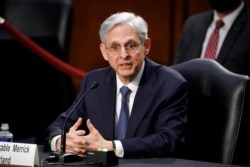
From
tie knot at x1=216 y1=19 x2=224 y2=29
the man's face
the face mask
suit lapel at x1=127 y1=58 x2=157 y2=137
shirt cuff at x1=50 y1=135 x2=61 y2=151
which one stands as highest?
the face mask

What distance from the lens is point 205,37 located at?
14.4ft

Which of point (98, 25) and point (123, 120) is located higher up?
point (98, 25)

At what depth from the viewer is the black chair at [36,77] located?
16.6ft

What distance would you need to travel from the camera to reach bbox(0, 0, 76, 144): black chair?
16.6 feet

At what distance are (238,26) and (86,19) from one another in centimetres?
240

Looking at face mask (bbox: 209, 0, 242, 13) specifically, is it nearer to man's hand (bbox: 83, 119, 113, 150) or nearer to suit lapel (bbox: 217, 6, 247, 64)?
suit lapel (bbox: 217, 6, 247, 64)

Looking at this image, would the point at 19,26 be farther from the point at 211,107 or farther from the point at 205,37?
the point at 211,107

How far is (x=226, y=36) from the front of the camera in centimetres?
424

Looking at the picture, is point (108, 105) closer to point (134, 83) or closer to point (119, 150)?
point (134, 83)

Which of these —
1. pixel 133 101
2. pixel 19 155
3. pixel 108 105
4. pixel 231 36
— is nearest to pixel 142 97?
pixel 133 101

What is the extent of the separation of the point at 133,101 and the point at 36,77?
2309mm

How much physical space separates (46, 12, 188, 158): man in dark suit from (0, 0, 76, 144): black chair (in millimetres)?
2034

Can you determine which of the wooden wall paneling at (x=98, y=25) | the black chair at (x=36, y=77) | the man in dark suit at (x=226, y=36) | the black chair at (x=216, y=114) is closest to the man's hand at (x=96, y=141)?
the black chair at (x=216, y=114)

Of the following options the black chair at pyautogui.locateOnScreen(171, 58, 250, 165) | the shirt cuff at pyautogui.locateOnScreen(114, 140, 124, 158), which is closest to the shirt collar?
the black chair at pyautogui.locateOnScreen(171, 58, 250, 165)
